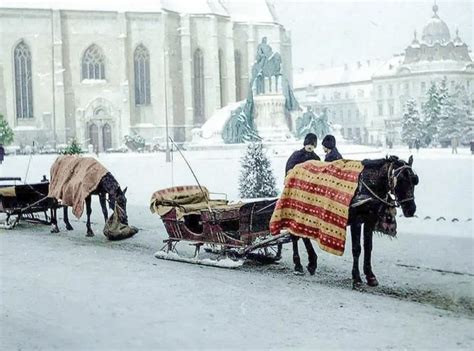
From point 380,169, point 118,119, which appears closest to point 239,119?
point 118,119

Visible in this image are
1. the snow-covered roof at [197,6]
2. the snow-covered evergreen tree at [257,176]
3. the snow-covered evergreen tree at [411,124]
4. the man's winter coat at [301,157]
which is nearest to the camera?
the man's winter coat at [301,157]

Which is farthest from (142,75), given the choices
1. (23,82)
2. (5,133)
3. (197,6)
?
(5,133)

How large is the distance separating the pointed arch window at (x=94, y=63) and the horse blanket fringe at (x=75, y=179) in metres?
33.9

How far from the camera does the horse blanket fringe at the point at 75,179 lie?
1178 centimetres

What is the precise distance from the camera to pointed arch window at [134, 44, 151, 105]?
4659 cm

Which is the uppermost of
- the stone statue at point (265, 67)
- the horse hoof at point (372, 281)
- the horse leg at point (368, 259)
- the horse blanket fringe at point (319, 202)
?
the stone statue at point (265, 67)

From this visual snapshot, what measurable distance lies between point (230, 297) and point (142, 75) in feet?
133

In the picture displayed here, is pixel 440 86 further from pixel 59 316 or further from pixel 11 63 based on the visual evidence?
pixel 11 63

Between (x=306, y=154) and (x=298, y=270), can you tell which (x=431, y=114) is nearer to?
(x=306, y=154)

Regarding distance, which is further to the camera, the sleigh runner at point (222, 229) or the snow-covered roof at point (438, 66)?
the snow-covered roof at point (438, 66)

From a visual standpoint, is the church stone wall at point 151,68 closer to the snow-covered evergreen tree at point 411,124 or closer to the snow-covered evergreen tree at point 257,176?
the snow-covered evergreen tree at point 411,124

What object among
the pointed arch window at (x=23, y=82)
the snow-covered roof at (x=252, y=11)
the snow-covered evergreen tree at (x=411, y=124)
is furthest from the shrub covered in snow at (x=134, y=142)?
the snow-covered evergreen tree at (x=411, y=124)

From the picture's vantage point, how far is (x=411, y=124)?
67.7 ft

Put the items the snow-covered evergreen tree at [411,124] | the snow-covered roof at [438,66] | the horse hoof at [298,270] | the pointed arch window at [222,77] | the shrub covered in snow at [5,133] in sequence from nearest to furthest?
the horse hoof at [298,270], the snow-covered roof at [438,66], the snow-covered evergreen tree at [411,124], the shrub covered in snow at [5,133], the pointed arch window at [222,77]
